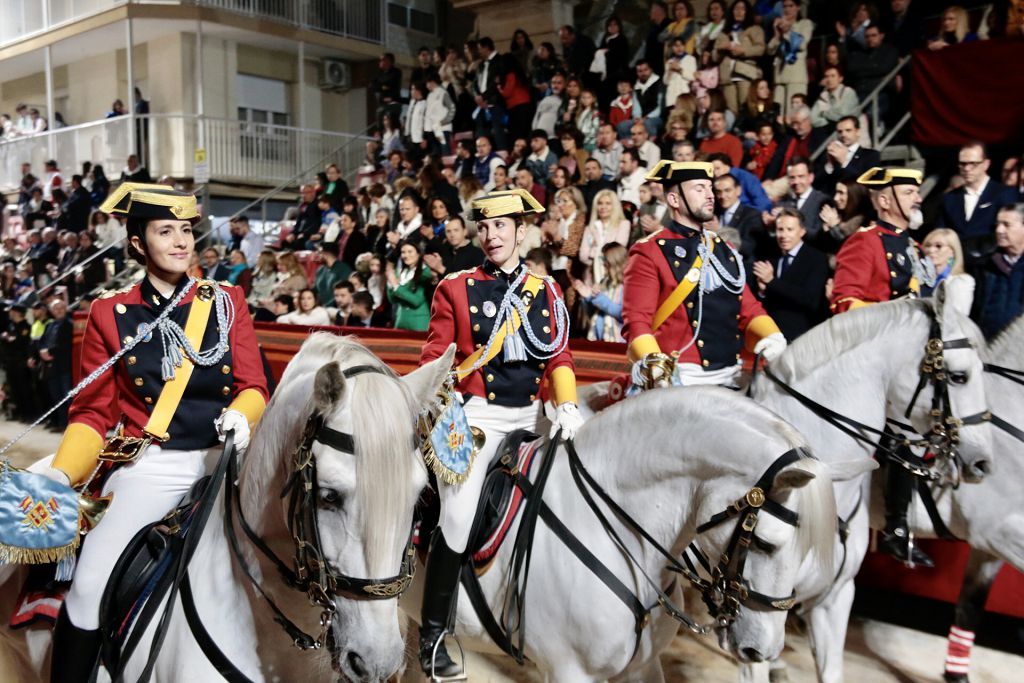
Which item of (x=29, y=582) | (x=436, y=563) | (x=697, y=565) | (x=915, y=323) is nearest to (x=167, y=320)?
(x=29, y=582)

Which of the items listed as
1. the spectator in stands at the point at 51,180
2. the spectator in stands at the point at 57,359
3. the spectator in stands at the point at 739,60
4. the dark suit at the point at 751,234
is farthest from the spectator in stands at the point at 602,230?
the spectator in stands at the point at 51,180

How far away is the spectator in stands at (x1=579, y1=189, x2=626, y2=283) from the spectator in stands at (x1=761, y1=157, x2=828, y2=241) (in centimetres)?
135

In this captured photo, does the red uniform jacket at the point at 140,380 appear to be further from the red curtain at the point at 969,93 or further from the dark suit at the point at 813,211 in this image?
the red curtain at the point at 969,93

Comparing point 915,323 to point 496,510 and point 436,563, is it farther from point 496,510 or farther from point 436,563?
point 436,563

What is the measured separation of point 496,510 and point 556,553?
0.97 feet

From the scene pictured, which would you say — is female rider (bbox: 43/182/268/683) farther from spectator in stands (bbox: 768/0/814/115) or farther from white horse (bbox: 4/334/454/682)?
spectator in stands (bbox: 768/0/814/115)

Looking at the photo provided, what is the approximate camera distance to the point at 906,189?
4789 millimetres

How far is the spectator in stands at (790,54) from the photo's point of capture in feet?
29.5

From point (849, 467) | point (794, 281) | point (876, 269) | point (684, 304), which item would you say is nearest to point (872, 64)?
point (794, 281)

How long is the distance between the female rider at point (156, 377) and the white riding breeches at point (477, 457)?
79 cm

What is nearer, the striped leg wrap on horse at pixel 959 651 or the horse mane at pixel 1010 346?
the horse mane at pixel 1010 346

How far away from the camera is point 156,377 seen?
2.82m

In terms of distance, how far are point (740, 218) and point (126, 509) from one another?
18.2 feet

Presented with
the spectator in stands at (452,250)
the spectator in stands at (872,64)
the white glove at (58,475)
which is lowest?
the white glove at (58,475)
